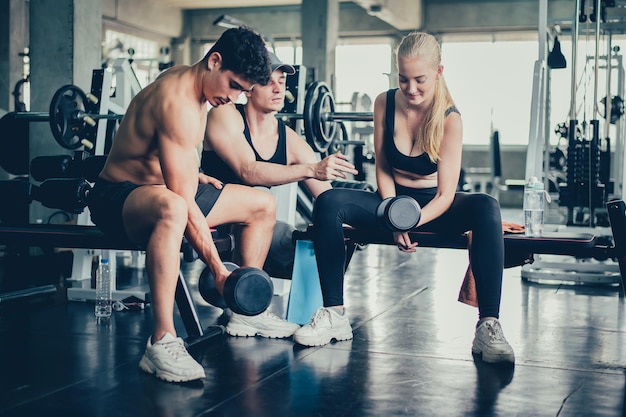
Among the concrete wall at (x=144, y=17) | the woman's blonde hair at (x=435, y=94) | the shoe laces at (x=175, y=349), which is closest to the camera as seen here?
the shoe laces at (x=175, y=349)

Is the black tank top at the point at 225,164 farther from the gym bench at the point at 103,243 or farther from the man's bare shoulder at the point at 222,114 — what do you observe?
the gym bench at the point at 103,243

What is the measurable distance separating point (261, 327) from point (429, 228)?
65cm

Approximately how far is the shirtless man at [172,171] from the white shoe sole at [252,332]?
50 cm

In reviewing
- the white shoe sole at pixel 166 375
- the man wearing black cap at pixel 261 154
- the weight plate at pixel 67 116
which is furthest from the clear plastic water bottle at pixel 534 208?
the weight plate at pixel 67 116

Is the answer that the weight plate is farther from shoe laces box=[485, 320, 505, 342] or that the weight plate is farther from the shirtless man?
shoe laces box=[485, 320, 505, 342]

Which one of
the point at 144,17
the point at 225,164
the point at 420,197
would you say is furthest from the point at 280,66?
the point at 144,17

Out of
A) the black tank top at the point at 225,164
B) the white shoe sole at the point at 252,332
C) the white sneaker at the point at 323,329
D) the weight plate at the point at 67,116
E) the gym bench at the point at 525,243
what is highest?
the weight plate at the point at 67,116

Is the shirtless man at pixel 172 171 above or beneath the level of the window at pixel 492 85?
beneath

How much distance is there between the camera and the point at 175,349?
2160 millimetres

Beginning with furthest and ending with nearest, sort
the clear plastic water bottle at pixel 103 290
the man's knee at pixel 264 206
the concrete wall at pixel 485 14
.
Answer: the concrete wall at pixel 485 14, the clear plastic water bottle at pixel 103 290, the man's knee at pixel 264 206

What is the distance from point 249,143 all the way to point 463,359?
108 centimetres

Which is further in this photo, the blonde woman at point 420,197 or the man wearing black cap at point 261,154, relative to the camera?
the man wearing black cap at point 261,154

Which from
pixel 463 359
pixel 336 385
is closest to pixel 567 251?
pixel 463 359

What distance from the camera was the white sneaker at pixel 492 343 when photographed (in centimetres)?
232
